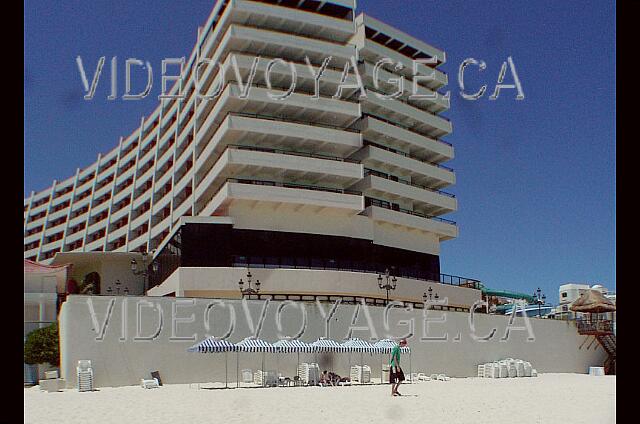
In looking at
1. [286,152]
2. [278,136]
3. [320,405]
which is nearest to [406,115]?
[286,152]

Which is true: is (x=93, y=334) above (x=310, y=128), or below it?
below

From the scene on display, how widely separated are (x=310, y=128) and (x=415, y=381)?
19194mm

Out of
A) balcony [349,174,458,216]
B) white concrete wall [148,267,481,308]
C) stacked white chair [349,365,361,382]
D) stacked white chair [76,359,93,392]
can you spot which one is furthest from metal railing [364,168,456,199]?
stacked white chair [76,359,93,392]

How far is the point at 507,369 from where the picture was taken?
119ft

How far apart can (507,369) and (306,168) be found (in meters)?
17.0

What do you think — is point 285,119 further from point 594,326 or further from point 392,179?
point 594,326

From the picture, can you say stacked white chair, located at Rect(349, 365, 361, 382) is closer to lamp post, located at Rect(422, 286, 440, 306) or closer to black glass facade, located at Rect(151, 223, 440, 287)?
black glass facade, located at Rect(151, 223, 440, 287)

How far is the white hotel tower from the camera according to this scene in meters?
42.7

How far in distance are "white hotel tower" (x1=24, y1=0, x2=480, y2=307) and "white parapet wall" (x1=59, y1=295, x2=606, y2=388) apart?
9.26m

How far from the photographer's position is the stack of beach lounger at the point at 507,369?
117 feet

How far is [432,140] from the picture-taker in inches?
2099

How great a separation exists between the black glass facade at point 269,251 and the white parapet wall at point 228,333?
1045 centimetres
